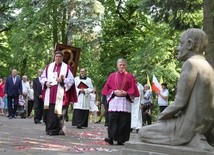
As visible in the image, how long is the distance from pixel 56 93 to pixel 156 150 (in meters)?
7.30

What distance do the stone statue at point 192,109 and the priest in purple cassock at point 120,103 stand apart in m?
4.91

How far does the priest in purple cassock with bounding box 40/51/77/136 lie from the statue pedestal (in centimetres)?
673

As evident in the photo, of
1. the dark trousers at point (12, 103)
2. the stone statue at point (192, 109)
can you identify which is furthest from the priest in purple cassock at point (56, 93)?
the dark trousers at point (12, 103)

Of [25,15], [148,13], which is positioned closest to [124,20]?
[25,15]

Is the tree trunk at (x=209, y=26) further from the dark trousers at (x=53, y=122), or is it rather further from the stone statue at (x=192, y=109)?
the stone statue at (x=192, y=109)

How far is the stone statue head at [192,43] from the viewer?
643 cm

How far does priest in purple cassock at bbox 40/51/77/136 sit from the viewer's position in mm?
13148

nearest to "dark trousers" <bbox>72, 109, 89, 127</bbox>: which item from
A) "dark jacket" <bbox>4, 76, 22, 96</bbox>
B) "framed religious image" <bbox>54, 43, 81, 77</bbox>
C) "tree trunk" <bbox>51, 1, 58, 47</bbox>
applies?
"framed religious image" <bbox>54, 43, 81, 77</bbox>

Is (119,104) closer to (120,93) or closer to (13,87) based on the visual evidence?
(120,93)

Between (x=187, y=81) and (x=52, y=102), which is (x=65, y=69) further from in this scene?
(x=187, y=81)

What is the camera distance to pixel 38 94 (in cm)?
1911

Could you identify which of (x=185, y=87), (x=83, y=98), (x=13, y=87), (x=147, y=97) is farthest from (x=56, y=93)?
(x=13, y=87)

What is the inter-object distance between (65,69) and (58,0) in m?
17.5

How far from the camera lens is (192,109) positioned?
622cm
